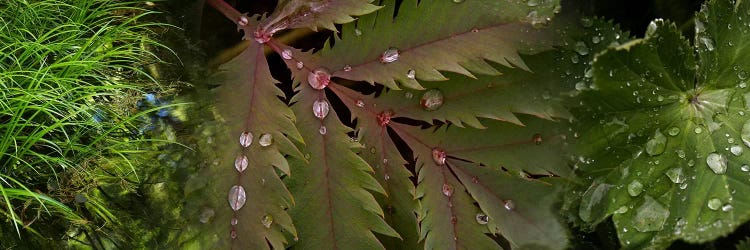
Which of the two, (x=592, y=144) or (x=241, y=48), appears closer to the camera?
(x=592, y=144)

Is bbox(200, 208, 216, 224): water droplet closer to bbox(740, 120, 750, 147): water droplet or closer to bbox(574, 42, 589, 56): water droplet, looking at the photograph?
bbox(574, 42, 589, 56): water droplet

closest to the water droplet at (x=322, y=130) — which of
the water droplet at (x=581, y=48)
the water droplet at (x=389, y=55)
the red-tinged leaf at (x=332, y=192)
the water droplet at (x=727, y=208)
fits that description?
the red-tinged leaf at (x=332, y=192)

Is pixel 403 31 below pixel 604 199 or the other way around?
the other way around

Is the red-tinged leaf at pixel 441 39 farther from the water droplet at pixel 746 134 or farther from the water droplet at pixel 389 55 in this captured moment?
the water droplet at pixel 746 134

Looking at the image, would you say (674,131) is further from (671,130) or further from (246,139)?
(246,139)

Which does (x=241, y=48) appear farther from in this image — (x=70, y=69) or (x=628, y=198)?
(x=628, y=198)

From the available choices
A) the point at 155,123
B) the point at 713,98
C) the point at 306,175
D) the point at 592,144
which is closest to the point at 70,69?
the point at 155,123
